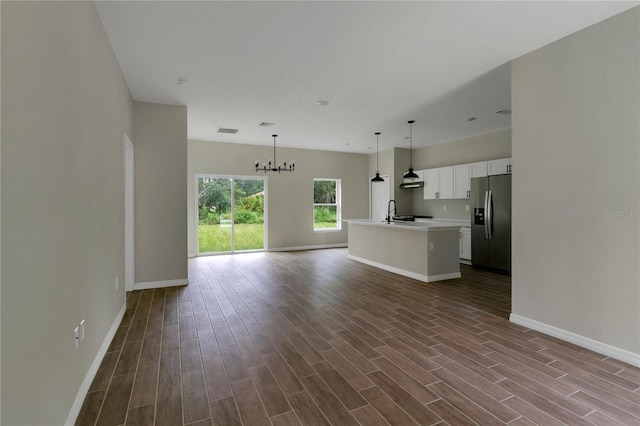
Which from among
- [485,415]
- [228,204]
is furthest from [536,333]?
[228,204]

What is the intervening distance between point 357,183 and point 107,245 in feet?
24.8

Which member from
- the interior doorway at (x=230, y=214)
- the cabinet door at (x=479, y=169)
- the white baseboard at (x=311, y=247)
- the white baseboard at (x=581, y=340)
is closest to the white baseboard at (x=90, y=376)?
the white baseboard at (x=581, y=340)

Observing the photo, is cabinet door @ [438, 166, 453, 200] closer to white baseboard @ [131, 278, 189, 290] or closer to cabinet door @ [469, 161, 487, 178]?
cabinet door @ [469, 161, 487, 178]

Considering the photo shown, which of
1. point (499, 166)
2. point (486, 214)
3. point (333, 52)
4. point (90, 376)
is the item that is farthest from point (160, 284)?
point (499, 166)

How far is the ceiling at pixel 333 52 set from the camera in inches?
101

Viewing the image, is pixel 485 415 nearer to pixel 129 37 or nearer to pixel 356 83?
pixel 356 83

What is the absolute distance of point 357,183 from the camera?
31.8ft

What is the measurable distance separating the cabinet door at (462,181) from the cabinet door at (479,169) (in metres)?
0.10

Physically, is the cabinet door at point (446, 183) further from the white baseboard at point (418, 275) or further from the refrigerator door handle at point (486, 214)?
the white baseboard at point (418, 275)

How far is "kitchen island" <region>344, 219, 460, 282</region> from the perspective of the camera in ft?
A: 17.1

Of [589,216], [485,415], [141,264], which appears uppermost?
[589,216]

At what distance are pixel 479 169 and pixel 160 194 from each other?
6.03 m

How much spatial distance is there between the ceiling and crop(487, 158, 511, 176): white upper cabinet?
88cm

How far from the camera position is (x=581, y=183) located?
2889mm
